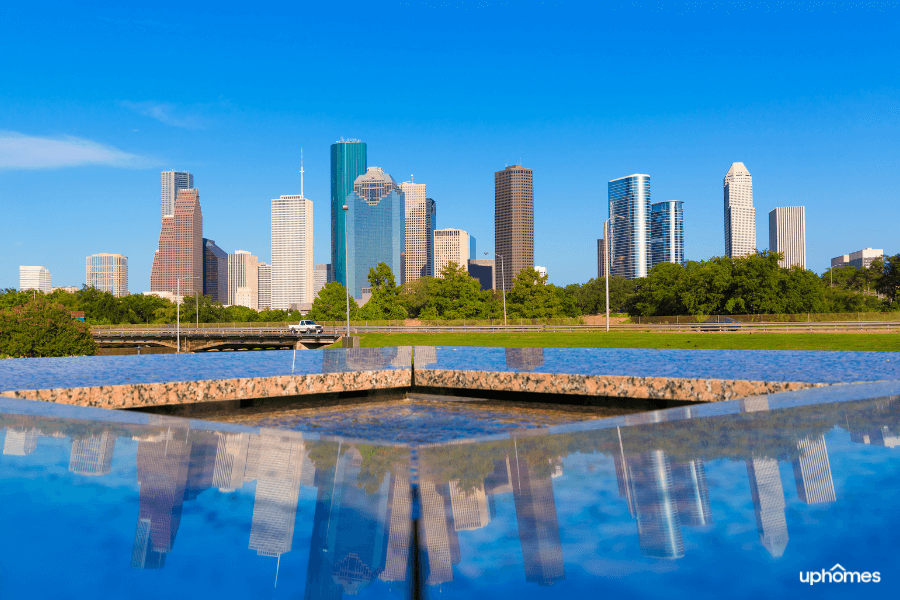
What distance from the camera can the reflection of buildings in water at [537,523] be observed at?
1.14m

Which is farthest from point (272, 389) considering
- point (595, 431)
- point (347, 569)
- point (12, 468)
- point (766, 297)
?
point (766, 297)

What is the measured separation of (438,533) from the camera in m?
1.35

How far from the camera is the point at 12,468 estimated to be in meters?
1.84

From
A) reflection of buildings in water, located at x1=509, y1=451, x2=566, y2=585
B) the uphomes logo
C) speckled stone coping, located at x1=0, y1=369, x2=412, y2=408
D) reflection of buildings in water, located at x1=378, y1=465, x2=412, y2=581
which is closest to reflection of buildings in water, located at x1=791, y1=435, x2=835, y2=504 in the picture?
the uphomes logo

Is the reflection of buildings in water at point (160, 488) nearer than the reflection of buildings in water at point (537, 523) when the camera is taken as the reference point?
No

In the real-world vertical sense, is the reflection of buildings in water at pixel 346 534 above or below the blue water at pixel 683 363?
below

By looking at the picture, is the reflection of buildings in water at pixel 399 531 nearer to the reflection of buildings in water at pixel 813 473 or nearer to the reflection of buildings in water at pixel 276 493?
the reflection of buildings in water at pixel 276 493

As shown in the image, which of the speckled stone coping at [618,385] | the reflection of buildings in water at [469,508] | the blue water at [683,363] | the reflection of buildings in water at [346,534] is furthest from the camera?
the blue water at [683,363]

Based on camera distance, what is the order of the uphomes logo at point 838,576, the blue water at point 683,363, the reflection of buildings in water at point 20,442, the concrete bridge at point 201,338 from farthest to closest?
the concrete bridge at point 201,338 < the blue water at point 683,363 < the reflection of buildings in water at point 20,442 < the uphomes logo at point 838,576

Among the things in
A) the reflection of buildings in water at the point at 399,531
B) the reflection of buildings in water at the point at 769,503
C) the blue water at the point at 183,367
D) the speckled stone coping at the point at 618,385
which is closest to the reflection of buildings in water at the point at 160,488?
the reflection of buildings in water at the point at 399,531

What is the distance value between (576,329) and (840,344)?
22994 mm

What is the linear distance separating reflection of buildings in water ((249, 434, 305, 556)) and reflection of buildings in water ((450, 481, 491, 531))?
1.31 ft

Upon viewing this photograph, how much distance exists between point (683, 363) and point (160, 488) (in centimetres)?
401

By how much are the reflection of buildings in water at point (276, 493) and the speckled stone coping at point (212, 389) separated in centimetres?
185
